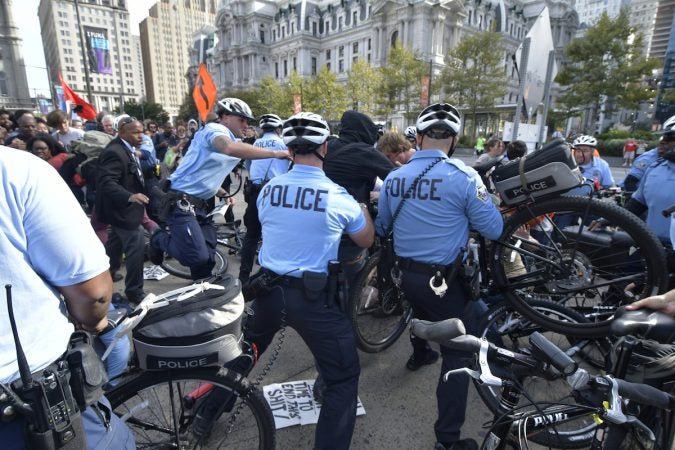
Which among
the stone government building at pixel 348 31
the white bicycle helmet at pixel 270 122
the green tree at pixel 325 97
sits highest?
the stone government building at pixel 348 31

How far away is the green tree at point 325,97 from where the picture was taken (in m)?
46.6

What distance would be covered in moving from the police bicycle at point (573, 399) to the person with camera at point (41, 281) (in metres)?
1.21

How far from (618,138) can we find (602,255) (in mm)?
28473

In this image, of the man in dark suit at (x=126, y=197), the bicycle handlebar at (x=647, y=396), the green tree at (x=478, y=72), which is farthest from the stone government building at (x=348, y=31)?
the bicycle handlebar at (x=647, y=396)

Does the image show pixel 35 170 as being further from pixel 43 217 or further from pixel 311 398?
pixel 311 398

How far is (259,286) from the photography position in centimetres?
219

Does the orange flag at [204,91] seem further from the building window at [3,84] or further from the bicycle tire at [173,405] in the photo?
the building window at [3,84]

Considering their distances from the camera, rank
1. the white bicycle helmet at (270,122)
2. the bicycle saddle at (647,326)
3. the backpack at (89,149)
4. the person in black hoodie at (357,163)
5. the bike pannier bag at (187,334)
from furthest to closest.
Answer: the white bicycle helmet at (270,122), the backpack at (89,149), the person in black hoodie at (357,163), the bike pannier bag at (187,334), the bicycle saddle at (647,326)

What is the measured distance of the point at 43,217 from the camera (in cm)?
111

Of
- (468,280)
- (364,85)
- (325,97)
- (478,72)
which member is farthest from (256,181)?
(325,97)

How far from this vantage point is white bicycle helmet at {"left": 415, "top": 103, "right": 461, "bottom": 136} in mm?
2482

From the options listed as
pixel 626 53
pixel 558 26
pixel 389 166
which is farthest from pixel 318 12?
pixel 389 166

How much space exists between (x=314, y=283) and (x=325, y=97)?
48.0m

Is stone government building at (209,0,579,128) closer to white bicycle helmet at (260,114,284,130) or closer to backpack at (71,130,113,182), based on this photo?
white bicycle helmet at (260,114,284,130)
